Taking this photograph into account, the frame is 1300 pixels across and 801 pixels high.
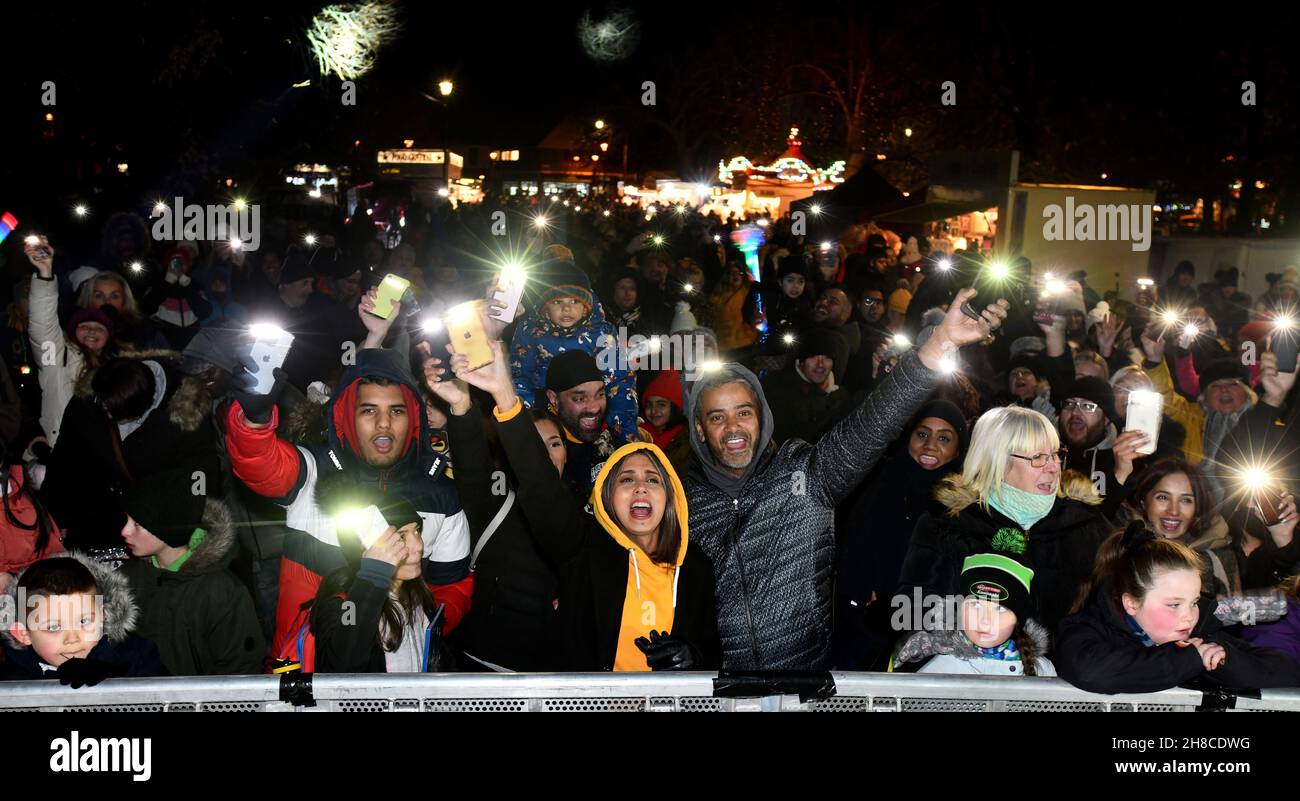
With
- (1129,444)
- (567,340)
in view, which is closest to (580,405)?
(567,340)

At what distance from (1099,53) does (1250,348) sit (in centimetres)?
2313

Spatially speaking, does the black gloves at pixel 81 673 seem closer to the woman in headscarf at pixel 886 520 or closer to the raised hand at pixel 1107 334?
the woman in headscarf at pixel 886 520

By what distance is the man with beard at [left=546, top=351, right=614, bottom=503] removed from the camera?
15.8 ft

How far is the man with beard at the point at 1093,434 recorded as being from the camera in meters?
5.12

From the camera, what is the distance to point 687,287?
401 inches

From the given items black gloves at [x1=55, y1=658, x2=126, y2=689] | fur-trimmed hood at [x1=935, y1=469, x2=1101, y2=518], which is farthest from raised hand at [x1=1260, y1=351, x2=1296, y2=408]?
black gloves at [x1=55, y1=658, x2=126, y2=689]

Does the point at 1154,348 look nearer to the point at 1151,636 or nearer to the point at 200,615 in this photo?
the point at 1151,636

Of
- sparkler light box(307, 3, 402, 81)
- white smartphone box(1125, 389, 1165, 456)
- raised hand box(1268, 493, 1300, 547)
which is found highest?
sparkler light box(307, 3, 402, 81)

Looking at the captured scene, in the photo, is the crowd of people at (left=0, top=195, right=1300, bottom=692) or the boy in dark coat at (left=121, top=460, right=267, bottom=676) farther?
the boy in dark coat at (left=121, top=460, right=267, bottom=676)

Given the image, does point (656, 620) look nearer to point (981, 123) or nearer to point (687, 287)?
point (687, 287)

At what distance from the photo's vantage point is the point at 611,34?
162ft

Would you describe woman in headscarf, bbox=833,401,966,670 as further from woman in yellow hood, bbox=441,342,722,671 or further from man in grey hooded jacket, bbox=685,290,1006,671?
woman in yellow hood, bbox=441,342,722,671

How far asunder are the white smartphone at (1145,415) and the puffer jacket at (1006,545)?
1001mm

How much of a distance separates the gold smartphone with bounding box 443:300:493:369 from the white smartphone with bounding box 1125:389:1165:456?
9.87 ft
